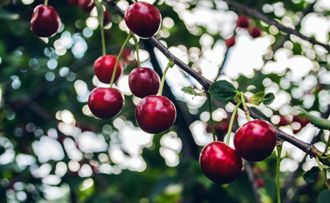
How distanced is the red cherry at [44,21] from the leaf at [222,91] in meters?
0.61

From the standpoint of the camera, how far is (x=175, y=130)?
11.7 ft

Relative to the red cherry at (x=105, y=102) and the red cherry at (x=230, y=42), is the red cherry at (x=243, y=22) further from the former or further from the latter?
the red cherry at (x=105, y=102)

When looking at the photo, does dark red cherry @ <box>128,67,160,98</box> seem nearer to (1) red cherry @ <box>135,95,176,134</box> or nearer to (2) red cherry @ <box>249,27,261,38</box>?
(1) red cherry @ <box>135,95,176,134</box>

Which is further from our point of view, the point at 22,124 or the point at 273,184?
the point at 22,124

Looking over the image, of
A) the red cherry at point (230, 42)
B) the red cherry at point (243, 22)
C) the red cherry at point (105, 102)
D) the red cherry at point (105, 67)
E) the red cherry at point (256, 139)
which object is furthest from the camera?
the red cherry at point (243, 22)

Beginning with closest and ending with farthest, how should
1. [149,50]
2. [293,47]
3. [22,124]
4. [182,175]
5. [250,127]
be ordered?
[250,127] → [149,50] → [182,175] → [293,47] → [22,124]

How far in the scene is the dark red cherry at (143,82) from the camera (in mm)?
1398

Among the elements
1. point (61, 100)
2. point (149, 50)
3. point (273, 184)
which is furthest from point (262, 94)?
point (61, 100)

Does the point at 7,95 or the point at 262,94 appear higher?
the point at 262,94

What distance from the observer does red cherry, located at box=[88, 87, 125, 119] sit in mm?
1387

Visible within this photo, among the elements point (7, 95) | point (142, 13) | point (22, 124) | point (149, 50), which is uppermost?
point (142, 13)

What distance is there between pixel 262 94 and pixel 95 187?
2725 millimetres

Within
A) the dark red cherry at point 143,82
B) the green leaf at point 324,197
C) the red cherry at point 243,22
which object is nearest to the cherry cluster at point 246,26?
the red cherry at point 243,22

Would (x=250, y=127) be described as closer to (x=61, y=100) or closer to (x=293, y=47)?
(x=293, y=47)
